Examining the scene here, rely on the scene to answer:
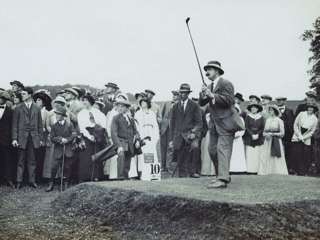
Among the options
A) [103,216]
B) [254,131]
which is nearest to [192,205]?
[103,216]

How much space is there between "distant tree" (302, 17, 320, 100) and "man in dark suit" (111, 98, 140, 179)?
412cm

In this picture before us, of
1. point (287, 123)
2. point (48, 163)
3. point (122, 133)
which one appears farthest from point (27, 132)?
point (287, 123)

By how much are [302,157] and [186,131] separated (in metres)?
3.64

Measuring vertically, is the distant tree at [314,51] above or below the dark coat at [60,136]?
above

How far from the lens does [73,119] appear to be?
1114cm

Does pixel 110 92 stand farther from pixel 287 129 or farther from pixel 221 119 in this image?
pixel 221 119

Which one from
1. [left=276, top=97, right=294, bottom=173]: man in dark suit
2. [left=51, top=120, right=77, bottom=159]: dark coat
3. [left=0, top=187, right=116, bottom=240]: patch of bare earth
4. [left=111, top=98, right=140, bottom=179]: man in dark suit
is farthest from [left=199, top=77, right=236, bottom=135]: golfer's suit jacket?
[left=276, top=97, right=294, bottom=173]: man in dark suit

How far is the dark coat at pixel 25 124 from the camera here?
10798mm

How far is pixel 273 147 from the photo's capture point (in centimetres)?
1308

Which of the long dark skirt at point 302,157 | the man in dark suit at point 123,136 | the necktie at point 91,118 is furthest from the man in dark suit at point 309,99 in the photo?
the necktie at point 91,118

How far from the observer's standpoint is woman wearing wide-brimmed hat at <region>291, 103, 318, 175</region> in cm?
1357

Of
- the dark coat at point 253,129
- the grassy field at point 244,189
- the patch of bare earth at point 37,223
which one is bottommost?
the patch of bare earth at point 37,223

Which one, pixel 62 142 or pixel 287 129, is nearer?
pixel 62 142

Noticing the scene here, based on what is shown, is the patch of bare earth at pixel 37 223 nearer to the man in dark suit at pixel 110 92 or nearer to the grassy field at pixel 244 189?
the grassy field at pixel 244 189
